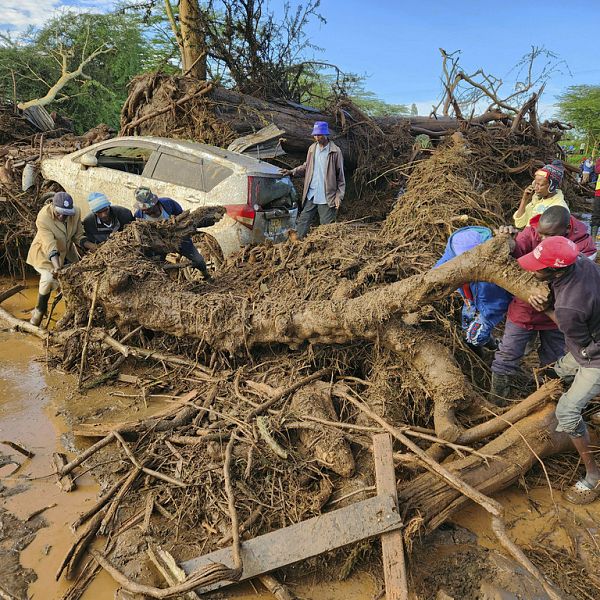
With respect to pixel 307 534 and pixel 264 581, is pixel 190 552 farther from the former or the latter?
pixel 307 534

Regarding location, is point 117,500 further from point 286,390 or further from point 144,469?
point 286,390

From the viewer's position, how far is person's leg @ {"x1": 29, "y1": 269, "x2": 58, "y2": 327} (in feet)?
19.9

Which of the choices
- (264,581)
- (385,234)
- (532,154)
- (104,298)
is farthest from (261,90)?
(264,581)

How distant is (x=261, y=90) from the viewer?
11578 mm

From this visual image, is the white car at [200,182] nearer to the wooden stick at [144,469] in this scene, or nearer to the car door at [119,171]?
the car door at [119,171]

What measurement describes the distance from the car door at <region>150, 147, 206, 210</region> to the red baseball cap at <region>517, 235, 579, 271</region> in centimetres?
455

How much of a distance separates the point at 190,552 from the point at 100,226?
180 inches

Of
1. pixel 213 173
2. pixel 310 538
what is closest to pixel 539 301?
pixel 310 538

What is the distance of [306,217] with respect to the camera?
7754mm

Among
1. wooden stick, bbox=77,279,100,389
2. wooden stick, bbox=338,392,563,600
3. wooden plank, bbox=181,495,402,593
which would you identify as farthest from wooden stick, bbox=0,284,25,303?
wooden stick, bbox=338,392,563,600

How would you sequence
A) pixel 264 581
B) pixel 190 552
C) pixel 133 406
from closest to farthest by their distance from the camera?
pixel 264 581 → pixel 190 552 → pixel 133 406

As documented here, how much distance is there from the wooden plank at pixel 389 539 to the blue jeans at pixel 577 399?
3.86 ft

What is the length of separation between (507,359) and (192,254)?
146 inches

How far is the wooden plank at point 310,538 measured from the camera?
2.67 m
